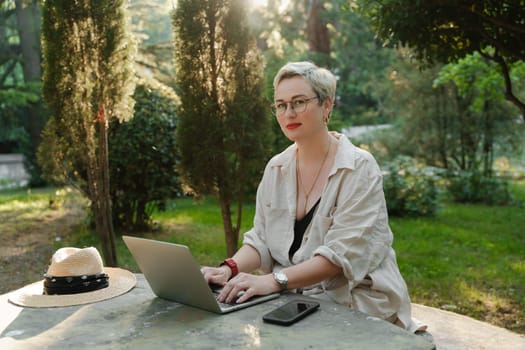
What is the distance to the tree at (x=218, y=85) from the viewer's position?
5594mm

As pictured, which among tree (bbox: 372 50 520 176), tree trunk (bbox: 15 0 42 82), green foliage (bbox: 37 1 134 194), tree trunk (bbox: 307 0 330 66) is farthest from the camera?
tree trunk (bbox: 15 0 42 82)

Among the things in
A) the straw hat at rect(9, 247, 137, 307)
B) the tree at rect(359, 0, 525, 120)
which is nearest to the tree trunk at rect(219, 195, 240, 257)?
the tree at rect(359, 0, 525, 120)

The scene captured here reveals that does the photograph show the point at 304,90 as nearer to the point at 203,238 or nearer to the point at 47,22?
the point at 47,22

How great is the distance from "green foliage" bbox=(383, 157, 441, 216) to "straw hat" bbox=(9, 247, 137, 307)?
833cm

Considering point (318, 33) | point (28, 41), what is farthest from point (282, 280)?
point (28, 41)

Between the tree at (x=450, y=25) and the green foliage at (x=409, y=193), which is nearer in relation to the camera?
the tree at (x=450, y=25)

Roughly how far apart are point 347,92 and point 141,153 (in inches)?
684

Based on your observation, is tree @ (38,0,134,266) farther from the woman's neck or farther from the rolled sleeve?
the rolled sleeve

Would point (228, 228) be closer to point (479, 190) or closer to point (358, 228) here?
point (358, 228)

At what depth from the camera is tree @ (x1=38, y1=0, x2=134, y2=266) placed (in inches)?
214

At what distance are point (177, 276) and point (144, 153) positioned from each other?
6.11m

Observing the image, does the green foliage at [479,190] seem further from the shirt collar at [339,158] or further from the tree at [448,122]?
the shirt collar at [339,158]

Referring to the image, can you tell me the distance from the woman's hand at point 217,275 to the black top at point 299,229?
14.2 inches

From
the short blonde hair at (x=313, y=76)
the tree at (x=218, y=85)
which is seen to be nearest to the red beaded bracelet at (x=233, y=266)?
the short blonde hair at (x=313, y=76)
